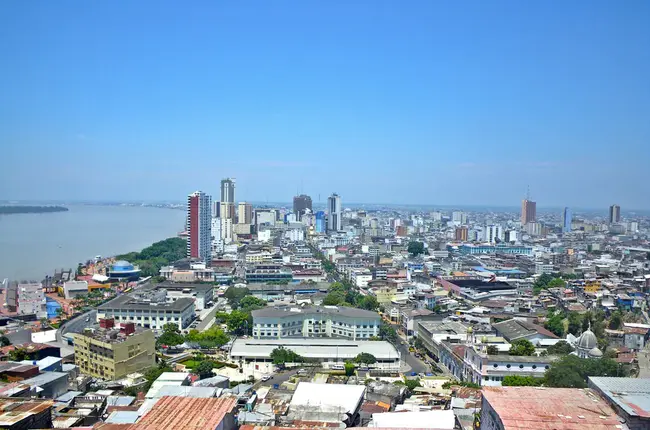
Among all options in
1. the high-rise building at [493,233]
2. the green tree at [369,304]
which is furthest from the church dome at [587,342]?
the high-rise building at [493,233]

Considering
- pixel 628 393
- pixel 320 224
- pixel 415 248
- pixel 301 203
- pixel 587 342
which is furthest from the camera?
pixel 301 203

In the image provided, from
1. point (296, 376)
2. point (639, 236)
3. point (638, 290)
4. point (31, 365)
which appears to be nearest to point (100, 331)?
point (31, 365)

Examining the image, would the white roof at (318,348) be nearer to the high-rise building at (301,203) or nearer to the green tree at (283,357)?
the green tree at (283,357)

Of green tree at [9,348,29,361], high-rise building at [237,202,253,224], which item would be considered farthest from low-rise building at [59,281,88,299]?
high-rise building at [237,202,253,224]

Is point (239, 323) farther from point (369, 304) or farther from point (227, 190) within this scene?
point (227, 190)

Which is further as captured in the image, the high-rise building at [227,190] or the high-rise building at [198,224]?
the high-rise building at [227,190]

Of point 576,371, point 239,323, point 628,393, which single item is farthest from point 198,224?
point 628,393

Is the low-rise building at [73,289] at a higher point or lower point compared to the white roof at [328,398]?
lower
